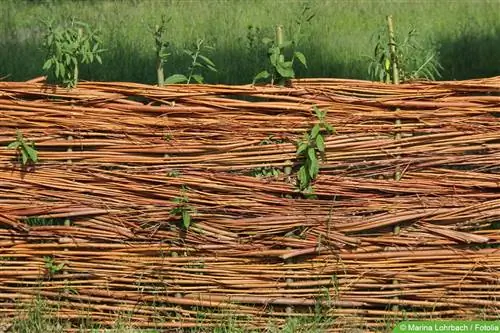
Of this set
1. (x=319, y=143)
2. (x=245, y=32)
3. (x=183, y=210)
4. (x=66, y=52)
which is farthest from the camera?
(x=245, y=32)

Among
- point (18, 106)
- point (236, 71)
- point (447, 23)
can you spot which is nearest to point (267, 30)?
point (236, 71)

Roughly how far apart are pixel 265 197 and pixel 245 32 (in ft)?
18.4

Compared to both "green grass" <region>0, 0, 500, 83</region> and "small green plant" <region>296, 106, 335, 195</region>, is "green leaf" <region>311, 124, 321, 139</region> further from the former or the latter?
"green grass" <region>0, 0, 500, 83</region>

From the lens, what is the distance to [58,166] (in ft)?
15.5

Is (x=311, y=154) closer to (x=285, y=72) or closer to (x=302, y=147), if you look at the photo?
(x=302, y=147)

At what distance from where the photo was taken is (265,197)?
4637 mm

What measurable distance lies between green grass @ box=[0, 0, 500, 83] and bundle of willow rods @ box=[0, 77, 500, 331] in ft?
11.1

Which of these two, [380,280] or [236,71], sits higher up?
[236,71]

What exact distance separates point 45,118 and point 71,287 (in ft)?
3.22

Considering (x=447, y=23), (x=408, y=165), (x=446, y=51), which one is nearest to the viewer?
(x=408, y=165)

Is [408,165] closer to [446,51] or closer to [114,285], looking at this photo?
[114,285]

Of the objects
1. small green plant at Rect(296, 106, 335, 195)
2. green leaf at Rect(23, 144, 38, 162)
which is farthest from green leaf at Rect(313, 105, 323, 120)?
green leaf at Rect(23, 144, 38, 162)

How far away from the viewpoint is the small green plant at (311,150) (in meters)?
4.52

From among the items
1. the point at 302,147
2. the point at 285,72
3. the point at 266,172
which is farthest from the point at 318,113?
the point at 266,172
